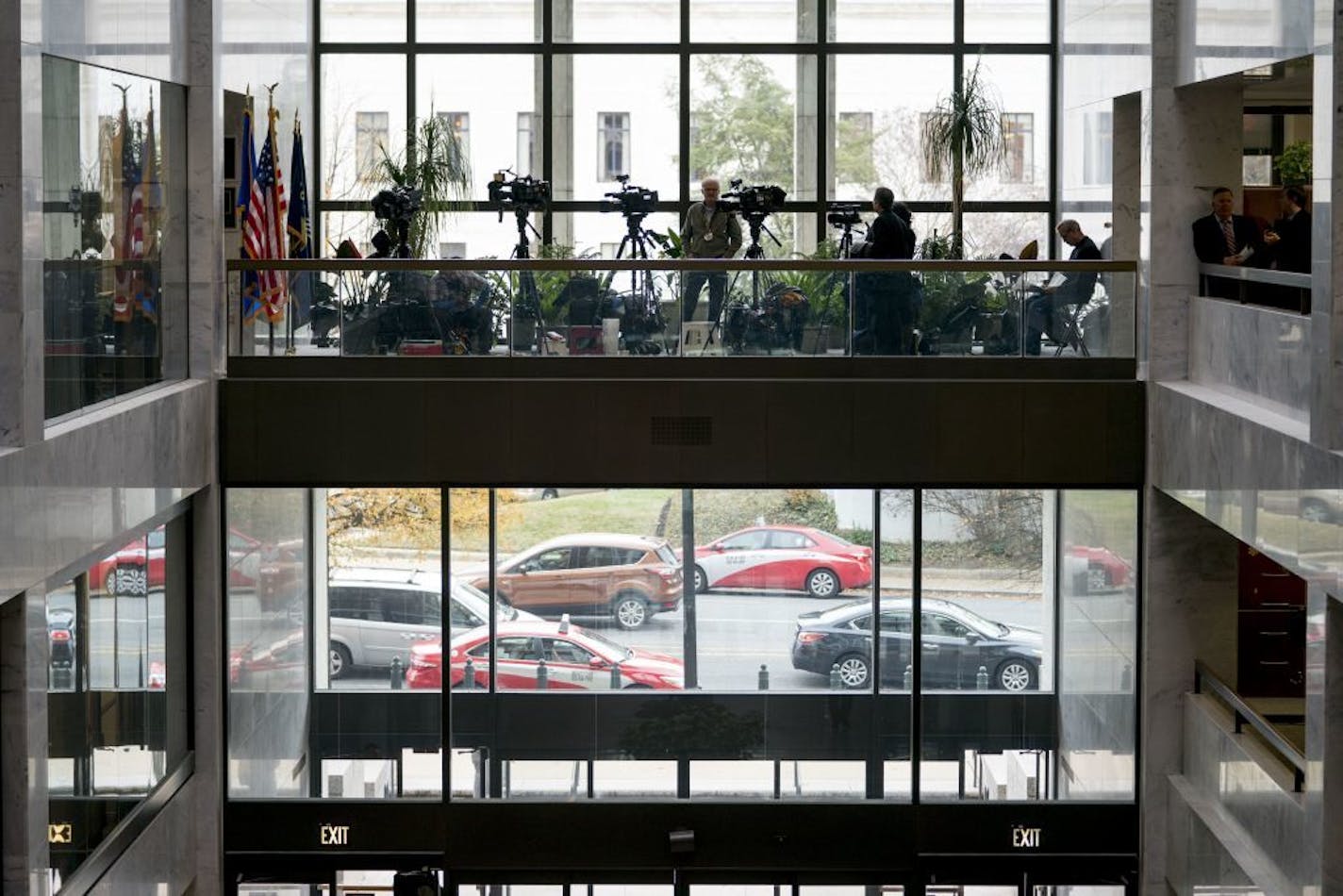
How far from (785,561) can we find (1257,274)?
401 centimetres

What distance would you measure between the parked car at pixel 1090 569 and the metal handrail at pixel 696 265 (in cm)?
A: 207

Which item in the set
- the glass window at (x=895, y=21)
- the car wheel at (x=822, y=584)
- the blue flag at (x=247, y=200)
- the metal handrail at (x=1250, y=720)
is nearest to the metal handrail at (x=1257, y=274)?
the metal handrail at (x=1250, y=720)

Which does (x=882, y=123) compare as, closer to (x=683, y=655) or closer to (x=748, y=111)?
(x=748, y=111)

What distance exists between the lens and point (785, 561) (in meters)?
13.8

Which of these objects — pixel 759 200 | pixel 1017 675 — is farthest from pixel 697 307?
pixel 1017 675

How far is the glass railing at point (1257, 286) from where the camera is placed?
440 inches

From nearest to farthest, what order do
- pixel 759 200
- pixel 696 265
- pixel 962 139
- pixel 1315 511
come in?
pixel 1315 511 < pixel 696 265 < pixel 759 200 < pixel 962 139

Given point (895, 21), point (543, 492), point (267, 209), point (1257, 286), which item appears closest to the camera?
point (1257, 286)

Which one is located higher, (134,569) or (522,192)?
(522,192)

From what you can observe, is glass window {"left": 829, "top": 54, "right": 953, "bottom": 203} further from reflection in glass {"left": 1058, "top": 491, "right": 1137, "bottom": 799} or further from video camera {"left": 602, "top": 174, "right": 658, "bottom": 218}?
reflection in glass {"left": 1058, "top": 491, "right": 1137, "bottom": 799}

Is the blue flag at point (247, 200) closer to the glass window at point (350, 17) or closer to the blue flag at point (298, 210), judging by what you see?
the blue flag at point (298, 210)

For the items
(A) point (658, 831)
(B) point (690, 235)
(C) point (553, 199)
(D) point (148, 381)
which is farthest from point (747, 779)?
(C) point (553, 199)

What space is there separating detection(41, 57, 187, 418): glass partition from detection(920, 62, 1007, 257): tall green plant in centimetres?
696

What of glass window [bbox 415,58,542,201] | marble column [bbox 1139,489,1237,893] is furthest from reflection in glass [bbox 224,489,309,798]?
marble column [bbox 1139,489,1237,893]
